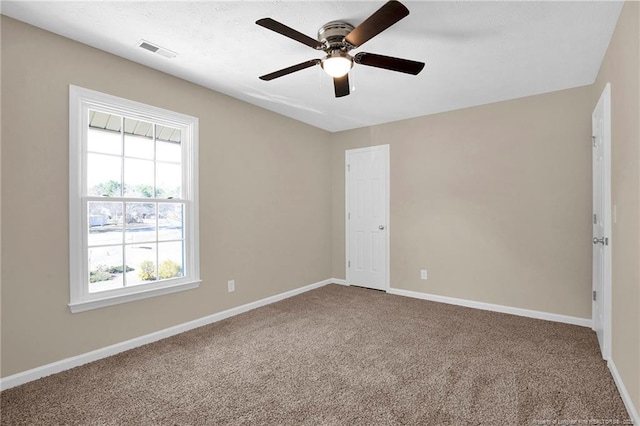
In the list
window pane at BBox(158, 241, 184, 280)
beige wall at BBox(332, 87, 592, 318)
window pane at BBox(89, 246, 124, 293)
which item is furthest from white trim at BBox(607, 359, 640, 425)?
window pane at BBox(89, 246, 124, 293)

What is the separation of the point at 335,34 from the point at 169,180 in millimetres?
2072

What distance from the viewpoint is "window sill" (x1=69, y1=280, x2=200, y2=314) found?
2.51m

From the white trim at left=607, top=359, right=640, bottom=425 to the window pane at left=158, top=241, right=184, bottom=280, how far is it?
3.48 meters

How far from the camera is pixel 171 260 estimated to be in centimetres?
322

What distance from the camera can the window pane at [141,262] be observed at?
288 cm

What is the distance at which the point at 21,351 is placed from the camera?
2.24m

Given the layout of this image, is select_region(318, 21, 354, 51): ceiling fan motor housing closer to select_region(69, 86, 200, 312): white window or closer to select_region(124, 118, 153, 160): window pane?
select_region(69, 86, 200, 312): white window

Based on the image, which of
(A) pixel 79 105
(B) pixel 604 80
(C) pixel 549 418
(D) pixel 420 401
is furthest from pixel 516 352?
(A) pixel 79 105

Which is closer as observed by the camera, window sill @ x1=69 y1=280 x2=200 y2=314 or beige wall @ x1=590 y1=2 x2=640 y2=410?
beige wall @ x1=590 y1=2 x2=640 y2=410

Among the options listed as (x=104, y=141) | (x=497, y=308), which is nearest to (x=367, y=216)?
(x=497, y=308)

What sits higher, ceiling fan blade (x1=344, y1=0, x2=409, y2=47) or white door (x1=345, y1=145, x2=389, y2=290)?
ceiling fan blade (x1=344, y1=0, x2=409, y2=47)

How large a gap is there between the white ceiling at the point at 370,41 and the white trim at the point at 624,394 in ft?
7.75

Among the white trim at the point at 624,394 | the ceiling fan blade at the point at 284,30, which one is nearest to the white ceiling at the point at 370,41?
the ceiling fan blade at the point at 284,30

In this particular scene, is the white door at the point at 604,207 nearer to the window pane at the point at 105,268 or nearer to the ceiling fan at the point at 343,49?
the ceiling fan at the point at 343,49
